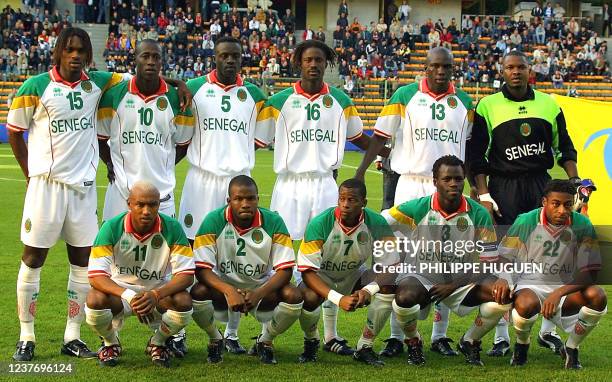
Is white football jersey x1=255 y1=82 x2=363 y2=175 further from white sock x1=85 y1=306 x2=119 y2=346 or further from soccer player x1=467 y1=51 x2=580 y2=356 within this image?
white sock x1=85 y1=306 x2=119 y2=346

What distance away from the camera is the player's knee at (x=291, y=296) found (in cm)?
609

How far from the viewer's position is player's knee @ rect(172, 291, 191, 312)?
590 cm

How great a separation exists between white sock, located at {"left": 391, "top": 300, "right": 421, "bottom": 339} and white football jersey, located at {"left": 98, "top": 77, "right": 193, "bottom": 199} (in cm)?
185

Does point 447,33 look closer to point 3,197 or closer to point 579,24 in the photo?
point 579,24

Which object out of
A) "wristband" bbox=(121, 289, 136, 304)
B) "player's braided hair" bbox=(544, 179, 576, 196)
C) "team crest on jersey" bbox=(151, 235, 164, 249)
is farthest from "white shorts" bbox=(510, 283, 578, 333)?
"wristband" bbox=(121, 289, 136, 304)

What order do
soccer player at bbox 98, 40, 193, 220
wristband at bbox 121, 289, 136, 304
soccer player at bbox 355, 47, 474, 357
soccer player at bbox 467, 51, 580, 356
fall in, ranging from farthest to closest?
soccer player at bbox 355, 47, 474, 357 → soccer player at bbox 467, 51, 580, 356 → soccer player at bbox 98, 40, 193, 220 → wristband at bbox 121, 289, 136, 304

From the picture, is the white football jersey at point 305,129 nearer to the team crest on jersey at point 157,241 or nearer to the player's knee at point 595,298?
the team crest on jersey at point 157,241

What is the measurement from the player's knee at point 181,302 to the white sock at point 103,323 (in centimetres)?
41

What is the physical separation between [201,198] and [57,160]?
1.15 metres

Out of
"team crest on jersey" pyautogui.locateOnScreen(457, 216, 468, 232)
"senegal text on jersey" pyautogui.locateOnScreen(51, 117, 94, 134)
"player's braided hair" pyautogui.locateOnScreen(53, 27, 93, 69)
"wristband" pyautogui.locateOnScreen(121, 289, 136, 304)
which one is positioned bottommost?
"wristband" pyautogui.locateOnScreen(121, 289, 136, 304)

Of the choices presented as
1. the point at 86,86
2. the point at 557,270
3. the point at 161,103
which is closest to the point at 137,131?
the point at 161,103

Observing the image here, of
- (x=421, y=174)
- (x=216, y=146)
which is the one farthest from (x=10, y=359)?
(x=421, y=174)

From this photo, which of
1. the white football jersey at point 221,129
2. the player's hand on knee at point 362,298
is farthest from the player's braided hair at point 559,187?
the white football jersey at point 221,129

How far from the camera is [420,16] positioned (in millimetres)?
42125
